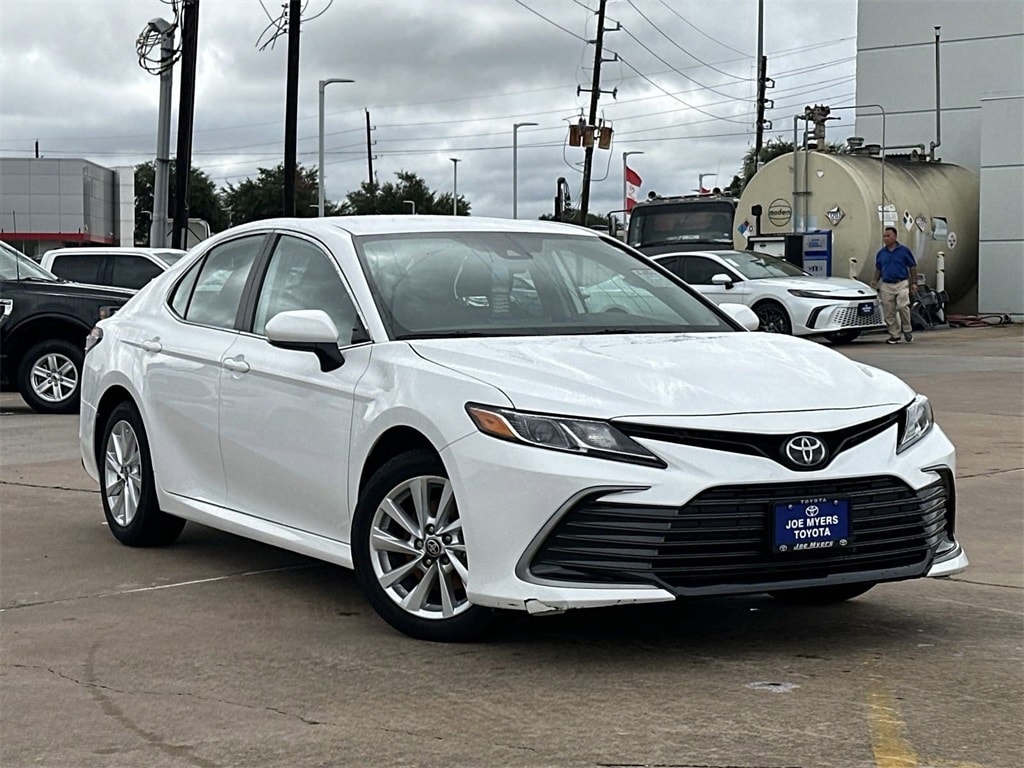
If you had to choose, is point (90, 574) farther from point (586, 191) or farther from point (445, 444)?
point (586, 191)

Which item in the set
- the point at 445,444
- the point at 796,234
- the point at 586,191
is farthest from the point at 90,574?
the point at 586,191

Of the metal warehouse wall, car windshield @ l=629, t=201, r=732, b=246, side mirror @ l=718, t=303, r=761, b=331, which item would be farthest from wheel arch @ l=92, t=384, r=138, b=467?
the metal warehouse wall

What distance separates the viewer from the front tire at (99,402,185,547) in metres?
7.33

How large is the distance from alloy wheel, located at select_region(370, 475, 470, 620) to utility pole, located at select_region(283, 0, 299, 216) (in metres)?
26.5

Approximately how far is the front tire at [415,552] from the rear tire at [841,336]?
756 inches

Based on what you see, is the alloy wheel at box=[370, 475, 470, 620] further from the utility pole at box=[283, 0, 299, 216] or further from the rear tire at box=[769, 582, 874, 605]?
the utility pole at box=[283, 0, 299, 216]

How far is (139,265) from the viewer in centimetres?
1906

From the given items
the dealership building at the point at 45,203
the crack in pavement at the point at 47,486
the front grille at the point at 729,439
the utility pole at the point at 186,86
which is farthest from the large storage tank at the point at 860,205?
the dealership building at the point at 45,203

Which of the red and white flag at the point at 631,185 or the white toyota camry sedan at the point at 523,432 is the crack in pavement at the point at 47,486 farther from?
the red and white flag at the point at 631,185

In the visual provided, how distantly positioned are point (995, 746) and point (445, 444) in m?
1.94

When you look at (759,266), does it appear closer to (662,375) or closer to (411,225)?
(411,225)

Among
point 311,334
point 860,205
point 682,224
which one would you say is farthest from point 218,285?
point 682,224

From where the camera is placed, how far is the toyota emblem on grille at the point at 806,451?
5.00 m

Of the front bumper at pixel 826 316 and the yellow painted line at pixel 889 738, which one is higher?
the front bumper at pixel 826 316
